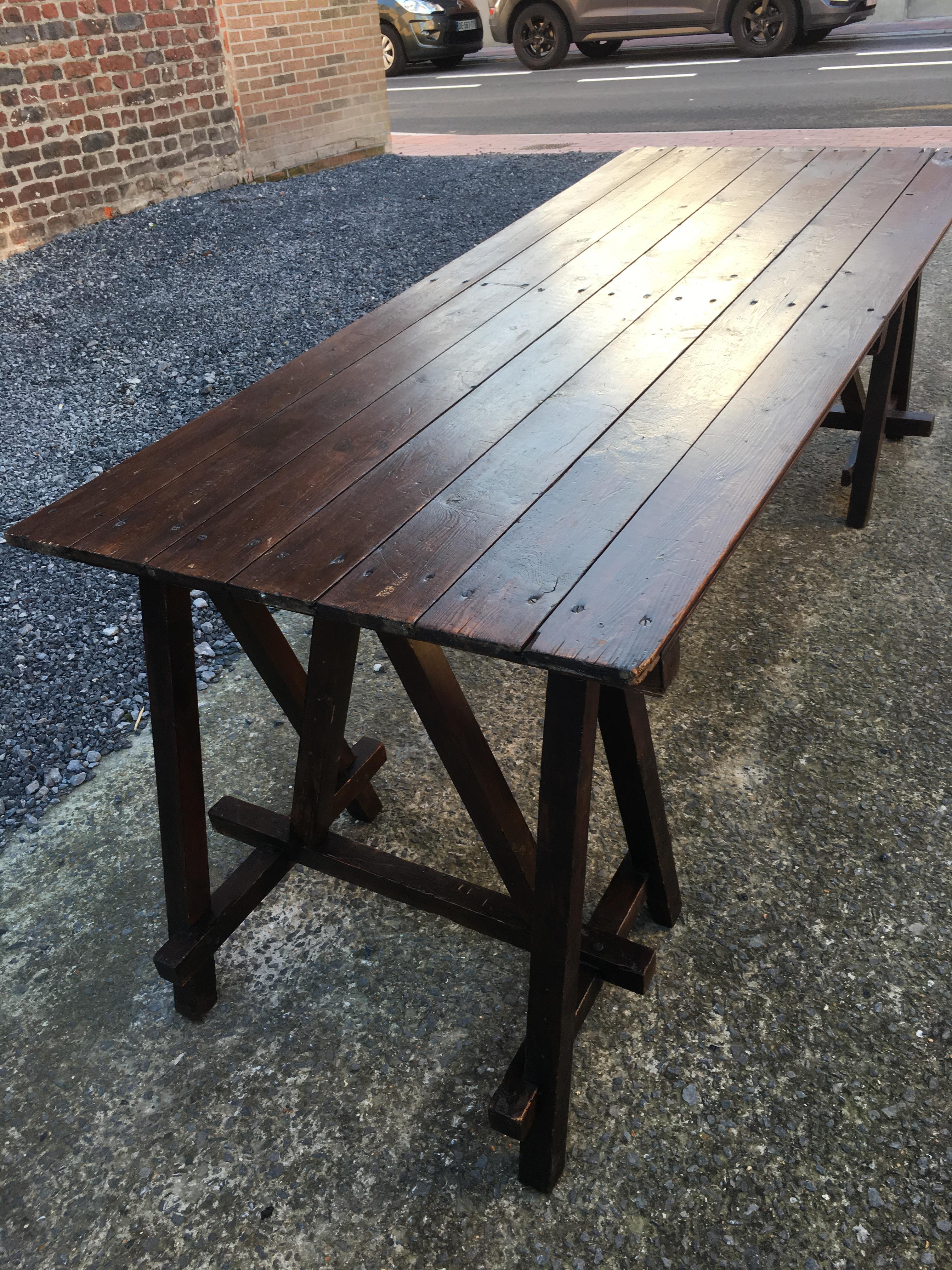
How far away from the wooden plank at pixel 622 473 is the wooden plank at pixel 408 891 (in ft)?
2.18

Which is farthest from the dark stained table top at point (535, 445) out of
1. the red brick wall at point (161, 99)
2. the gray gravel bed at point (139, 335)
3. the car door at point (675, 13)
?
the car door at point (675, 13)

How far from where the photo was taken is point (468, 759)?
157cm

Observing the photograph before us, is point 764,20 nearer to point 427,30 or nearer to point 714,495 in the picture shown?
point 427,30

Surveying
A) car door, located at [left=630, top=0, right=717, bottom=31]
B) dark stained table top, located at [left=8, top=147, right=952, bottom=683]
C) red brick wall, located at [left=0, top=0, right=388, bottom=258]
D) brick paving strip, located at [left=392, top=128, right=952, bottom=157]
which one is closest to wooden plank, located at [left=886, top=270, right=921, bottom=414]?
dark stained table top, located at [left=8, top=147, right=952, bottom=683]

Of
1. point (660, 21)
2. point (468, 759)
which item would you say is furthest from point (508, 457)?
point (660, 21)

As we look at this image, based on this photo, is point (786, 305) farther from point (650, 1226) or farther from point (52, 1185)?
point (52, 1185)

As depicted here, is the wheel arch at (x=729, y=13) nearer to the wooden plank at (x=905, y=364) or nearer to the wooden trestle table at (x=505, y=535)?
the wooden plank at (x=905, y=364)

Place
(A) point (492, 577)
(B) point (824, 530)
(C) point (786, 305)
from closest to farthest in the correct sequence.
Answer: (A) point (492, 577)
(C) point (786, 305)
(B) point (824, 530)

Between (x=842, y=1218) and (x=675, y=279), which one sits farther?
(x=675, y=279)

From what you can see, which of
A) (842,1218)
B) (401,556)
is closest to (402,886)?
(401,556)

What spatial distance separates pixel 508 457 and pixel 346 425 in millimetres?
340

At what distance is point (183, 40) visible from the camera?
6.24 meters

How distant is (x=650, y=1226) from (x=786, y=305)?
1750mm

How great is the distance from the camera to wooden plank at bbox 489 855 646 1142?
1.44m
